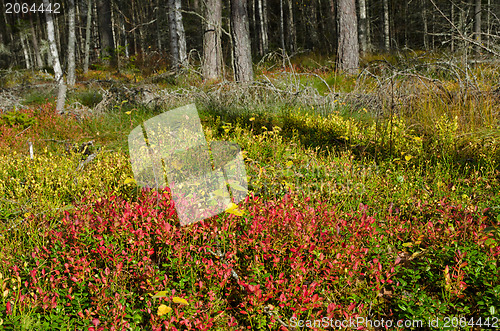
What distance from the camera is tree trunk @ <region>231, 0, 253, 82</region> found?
7.71 m

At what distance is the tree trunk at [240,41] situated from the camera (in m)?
7.71

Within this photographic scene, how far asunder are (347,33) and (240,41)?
8.80 ft

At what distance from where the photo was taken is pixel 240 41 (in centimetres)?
777

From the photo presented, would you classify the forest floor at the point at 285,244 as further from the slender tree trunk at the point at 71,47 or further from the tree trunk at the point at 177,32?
the tree trunk at the point at 177,32

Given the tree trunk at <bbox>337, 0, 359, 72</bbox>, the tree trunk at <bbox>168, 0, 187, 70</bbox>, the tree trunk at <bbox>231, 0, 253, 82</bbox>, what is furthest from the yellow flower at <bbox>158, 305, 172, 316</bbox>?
the tree trunk at <bbox>168, 0, 187, 70</bbox>

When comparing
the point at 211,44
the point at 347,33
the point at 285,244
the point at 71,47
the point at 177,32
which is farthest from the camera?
the point at 177,32

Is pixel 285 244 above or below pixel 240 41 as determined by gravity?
below

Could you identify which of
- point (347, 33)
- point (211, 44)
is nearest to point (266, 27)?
point (211, 44)

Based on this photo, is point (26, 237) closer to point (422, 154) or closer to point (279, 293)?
point (279, 293)

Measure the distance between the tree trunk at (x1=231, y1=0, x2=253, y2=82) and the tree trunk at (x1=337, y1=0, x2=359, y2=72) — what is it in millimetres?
2315

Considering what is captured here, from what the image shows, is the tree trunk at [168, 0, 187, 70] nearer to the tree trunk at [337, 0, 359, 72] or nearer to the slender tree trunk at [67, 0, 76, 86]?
the slender tree trunk at [67, 0, 76, 86]

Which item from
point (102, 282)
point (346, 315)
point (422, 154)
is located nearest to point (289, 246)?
point (346, 315)

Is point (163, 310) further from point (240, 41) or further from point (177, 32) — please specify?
point (177, 32)

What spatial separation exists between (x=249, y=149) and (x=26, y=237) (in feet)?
8.09
